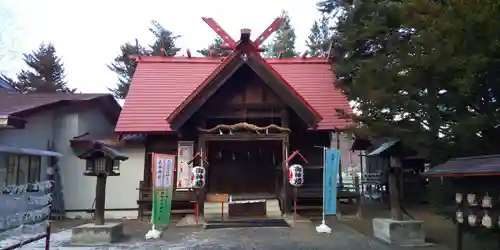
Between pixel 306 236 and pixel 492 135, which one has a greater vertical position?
pixel 492 135

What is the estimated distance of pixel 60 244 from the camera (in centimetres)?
962

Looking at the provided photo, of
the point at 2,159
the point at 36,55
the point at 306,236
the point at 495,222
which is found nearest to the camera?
the point at 495,222

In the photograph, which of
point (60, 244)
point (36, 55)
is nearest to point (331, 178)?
point (60, 244)

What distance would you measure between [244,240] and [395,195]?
390 cm

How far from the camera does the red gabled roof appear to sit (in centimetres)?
1426

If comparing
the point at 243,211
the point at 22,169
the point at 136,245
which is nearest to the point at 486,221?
the point at 136,245

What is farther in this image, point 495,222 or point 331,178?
point 331,178

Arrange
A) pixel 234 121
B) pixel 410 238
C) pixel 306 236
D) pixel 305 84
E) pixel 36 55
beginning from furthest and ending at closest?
pixel 36 55
pixel 305 84
pixel 234 121
pixel 306 236
pixel 410 238

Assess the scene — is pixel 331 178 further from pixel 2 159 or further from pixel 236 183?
pixel 2 159

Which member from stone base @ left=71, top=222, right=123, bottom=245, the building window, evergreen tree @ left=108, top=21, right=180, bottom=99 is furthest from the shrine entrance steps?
evergreen tree @ left=108, top=21, right=180, bottom=99

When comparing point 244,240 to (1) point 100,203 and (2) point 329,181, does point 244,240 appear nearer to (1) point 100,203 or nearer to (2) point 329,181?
(2) point 329,181

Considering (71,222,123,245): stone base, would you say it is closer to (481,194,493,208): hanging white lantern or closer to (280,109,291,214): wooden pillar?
(280,109,291,214): wooden pillar

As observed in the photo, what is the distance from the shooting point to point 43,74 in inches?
1235

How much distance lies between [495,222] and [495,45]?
3282 mm
